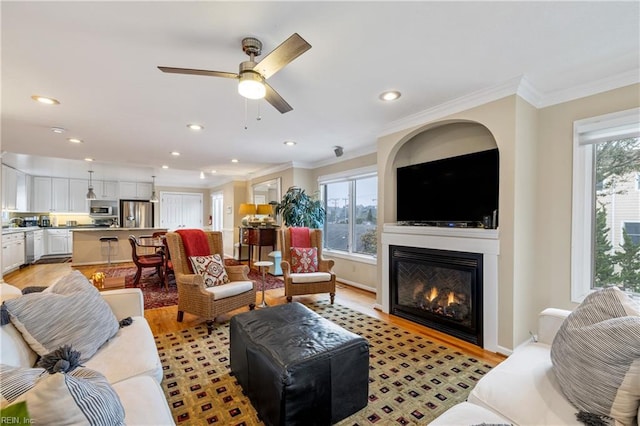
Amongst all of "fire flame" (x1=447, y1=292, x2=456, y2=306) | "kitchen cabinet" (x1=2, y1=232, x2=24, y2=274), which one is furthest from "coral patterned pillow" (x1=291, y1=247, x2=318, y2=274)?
"kitchen cabinet" (x1=2, y1=232, x2=24, y2=274)

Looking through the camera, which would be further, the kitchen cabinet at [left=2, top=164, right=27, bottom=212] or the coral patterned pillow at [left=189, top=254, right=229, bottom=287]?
the kitchen cabinet at [left=2, top=164, right=27, bottom=212]

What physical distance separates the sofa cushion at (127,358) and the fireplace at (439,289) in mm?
2691

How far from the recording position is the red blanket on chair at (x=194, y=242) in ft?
11.6

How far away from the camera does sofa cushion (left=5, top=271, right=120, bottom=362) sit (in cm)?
148

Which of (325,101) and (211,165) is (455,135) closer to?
(325,101)

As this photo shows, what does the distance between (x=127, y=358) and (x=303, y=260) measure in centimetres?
284

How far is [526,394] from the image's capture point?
50.8 inches

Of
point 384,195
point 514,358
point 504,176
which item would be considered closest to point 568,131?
point 504,176

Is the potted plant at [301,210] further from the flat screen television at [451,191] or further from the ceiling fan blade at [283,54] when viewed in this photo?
the ceiling fan blade at [283,54]

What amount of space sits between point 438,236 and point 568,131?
4.95 feet

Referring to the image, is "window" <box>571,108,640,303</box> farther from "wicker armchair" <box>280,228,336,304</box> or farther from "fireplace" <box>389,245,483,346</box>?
"wicker armchair" <box>280,228,336,304</box>

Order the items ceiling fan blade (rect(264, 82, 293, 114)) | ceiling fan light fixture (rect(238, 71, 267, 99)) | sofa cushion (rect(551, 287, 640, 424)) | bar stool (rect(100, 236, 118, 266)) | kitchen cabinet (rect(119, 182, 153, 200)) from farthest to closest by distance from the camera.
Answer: kitchen cabinet (rect(119, 182, 153, 200))
bar stool (rect(100, 236, 118, 266))
ceiling fan blade (rect(264, 82, 293, 114))
ceiling fan light fixture (rect(238, 71, 267, 99))
sofa cushion (rect(551, 287, 640, 424))

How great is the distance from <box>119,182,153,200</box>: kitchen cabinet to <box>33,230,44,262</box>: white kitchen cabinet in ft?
7.00

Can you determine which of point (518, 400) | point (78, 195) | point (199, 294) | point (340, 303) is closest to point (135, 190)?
point (78, 195)
